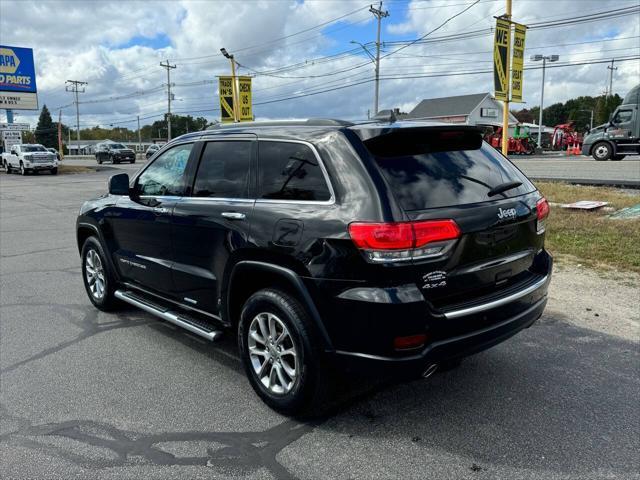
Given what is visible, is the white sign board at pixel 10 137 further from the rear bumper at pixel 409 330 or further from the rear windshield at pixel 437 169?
the rear bumper at pixel 409 330

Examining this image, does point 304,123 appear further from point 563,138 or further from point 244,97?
point 563,138

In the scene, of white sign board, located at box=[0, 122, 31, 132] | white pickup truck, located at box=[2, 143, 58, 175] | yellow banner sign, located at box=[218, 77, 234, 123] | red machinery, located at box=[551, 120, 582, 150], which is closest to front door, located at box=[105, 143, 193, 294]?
yellow banner sign, located at box=[218, 77, 234, 123]

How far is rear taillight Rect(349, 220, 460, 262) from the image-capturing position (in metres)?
2.84

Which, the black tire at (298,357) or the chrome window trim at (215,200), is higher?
the chrome window trim at (215,200)

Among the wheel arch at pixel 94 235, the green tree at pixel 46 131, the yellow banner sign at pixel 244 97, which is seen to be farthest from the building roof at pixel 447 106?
the green tree at pixel 46 131

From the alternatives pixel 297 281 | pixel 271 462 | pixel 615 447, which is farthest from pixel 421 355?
pixel 615 447

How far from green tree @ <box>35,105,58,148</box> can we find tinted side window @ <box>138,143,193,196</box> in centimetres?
12446

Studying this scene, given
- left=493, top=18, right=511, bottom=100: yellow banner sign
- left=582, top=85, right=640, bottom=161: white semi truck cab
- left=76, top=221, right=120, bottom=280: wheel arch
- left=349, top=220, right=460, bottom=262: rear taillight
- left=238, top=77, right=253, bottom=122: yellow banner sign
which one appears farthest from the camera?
left=582, top=85, right=640, bottom=161: white semi truck cab

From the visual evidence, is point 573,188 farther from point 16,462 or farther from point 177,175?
point 16,462

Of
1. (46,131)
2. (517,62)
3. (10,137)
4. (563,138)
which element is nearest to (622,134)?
(517,62)

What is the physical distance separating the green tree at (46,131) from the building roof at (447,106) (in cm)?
8410

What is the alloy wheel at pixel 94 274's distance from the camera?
5609 mm

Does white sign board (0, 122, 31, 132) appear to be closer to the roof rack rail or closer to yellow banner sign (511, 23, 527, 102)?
yellow banner sign (511, 23, 527, 102)

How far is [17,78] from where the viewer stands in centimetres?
4069
